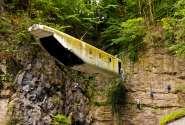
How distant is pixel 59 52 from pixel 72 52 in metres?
0.38

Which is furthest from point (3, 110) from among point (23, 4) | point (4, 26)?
point (23, 4)

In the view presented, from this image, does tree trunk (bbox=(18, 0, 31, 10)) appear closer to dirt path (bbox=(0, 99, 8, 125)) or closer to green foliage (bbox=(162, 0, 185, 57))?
dirt path (bbox=(0, 99, 8, 125))

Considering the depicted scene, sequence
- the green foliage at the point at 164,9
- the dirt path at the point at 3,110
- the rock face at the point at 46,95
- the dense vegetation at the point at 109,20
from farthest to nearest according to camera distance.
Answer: the green foliage at the point at 164,9
the dense vegetation at the point at 109,20
the rock face at the point at 46,95
the dirt path at the point at 3,110

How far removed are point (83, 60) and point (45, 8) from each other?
3.29m

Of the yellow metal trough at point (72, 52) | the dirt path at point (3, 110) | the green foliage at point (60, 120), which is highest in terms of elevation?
the yellow metal trough at point (72, 52)

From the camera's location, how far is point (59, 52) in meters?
11.2

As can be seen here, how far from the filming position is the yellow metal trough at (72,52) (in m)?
10.6

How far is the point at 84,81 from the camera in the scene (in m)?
12.9

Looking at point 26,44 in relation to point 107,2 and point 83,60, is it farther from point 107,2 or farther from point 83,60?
point 107,2

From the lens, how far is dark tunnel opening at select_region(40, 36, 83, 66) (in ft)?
35.9

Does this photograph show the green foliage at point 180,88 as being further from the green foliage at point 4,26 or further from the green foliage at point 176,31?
A: the green foliage at point 4,26

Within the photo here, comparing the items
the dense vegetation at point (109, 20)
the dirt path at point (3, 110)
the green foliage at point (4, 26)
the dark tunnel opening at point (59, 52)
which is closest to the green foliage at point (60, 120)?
the dirt path at point (3, 110)

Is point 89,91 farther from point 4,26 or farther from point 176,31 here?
point 4,26

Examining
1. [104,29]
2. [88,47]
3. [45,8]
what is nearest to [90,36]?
[104,29]
